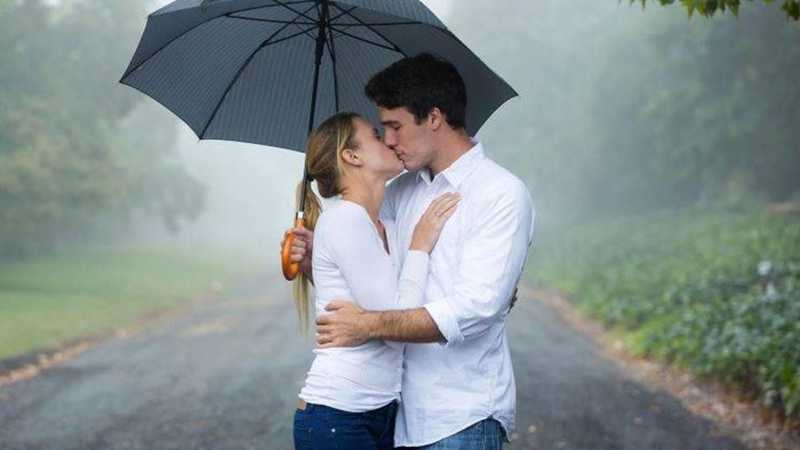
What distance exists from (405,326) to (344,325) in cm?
19

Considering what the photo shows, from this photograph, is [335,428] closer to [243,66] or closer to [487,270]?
[487,270]

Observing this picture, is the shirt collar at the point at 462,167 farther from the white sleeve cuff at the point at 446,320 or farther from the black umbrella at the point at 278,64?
the black umbrella at the point at 278,64

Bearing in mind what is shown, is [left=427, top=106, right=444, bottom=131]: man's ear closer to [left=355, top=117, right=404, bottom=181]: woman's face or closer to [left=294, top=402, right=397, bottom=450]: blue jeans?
[left=355, top=117, right=404, bottom=181]: woman's face

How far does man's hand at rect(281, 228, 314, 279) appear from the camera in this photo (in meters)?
3.10

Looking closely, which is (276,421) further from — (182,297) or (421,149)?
(182,297)

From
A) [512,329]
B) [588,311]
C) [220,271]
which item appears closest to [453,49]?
[512,329]

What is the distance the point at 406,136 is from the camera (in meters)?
2.85

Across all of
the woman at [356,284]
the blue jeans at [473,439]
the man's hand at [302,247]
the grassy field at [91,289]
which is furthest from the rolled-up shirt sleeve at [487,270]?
the grassy field at [91,289]

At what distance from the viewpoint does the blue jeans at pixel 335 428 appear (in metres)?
2.62

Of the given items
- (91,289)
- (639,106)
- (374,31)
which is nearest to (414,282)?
(374,31)

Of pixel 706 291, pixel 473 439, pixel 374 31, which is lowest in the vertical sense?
pixel 706 291

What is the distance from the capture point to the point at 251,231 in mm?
87750

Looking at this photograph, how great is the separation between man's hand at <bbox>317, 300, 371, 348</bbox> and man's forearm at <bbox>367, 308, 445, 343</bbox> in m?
0.03

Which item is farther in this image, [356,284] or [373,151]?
[373,151]
